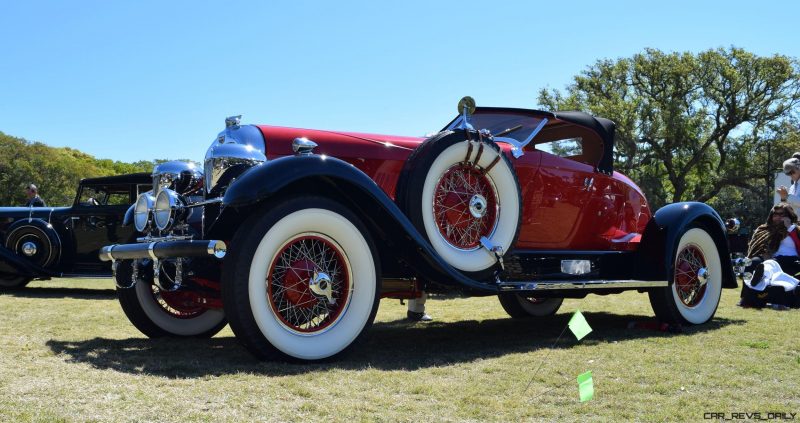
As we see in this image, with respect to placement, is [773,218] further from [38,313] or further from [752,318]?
[38,313]

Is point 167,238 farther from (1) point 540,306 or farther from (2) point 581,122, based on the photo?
(1) point 540,306

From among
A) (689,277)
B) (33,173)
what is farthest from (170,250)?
(33,173)

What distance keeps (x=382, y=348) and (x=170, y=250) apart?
61.6 inches

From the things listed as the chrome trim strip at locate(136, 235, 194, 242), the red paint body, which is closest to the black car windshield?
the red paint body

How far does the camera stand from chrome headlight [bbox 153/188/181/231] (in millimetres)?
4426

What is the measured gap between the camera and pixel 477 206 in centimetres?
502

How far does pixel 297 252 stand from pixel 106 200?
26.0ft

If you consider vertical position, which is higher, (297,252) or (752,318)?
(297,252)

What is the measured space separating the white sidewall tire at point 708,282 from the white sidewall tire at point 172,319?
12.9ft

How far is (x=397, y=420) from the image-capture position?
2662 mm

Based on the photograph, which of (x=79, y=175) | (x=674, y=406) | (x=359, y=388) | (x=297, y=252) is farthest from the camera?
(x=79, y=175)

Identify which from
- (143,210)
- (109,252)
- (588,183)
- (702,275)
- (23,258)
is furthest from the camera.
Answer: (23,258)

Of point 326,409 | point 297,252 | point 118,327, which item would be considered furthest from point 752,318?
point 118,327

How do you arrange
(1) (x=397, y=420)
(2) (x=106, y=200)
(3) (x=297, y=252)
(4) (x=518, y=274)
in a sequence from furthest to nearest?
(2) (x=106, y=200) < (4) (x=518, y=274) < (3) (x=297, y=252) < (1) (x=397, y=420)
